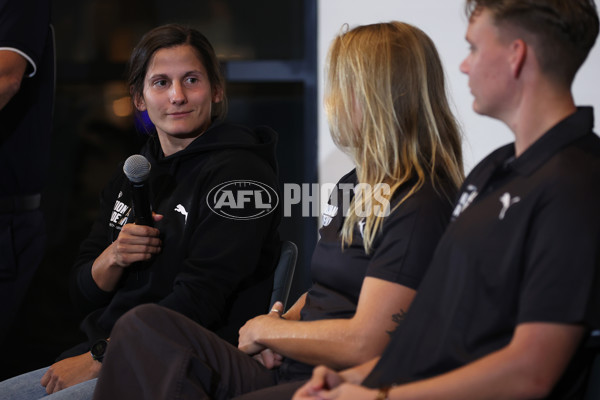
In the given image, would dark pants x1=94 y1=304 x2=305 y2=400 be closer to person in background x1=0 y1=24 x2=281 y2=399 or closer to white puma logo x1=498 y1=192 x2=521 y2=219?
person in background x1=0 y1=24 x2=281 y2=399

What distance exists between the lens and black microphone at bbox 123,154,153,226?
1.69 metres

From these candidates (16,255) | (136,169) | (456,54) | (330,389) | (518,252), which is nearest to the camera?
(518,252)

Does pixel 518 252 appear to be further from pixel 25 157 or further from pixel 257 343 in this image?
pixel 25 157

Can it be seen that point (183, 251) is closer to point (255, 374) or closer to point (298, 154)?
point (255, 374)

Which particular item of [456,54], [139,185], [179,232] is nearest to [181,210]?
[179,232]

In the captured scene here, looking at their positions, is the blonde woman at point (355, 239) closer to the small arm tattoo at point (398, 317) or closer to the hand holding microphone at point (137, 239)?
the small arm tattoo at point (398, 317)

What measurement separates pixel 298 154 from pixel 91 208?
3.17 ft

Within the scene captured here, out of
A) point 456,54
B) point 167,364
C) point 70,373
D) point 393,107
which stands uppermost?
point 456,54

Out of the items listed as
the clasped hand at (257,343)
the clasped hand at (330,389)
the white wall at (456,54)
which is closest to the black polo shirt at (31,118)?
the clasped hand at (257,343)

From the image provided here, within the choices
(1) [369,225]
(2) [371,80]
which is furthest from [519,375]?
(2) [371,80]

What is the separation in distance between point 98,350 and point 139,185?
0.43 meters

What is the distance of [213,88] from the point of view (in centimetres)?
205

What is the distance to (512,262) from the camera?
1.00 meters

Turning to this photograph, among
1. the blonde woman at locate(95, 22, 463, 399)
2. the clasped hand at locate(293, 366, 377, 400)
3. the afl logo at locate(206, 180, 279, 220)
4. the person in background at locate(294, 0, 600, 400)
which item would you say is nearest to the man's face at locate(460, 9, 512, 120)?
the person in background at locate(294, 0, 600, 400)
